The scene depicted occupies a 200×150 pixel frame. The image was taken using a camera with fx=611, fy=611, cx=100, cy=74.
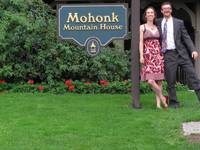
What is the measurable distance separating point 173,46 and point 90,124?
2.18 metres

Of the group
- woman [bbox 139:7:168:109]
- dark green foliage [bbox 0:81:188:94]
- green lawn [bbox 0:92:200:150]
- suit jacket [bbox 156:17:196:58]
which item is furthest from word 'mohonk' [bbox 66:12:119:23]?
dark green foliage [bbox 0:81:188:94]

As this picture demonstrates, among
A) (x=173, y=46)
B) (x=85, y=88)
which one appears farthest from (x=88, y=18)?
(x=85, y=88)

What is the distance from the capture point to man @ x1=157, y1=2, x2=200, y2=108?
9914 millimetres

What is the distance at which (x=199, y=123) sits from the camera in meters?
8.55

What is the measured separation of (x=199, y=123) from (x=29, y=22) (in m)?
5.81

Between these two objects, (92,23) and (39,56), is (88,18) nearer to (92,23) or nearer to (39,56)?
(92,23)

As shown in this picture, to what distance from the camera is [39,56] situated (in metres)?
13.4

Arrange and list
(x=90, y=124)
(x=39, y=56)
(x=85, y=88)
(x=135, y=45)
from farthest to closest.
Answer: (x=39, y=56), (x=85, y=88), (x=135, y=45), (x=90, y=124)

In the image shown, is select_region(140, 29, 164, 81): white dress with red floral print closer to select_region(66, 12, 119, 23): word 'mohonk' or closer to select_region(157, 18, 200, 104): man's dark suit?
select_region(157, 18, 200, 104): man's dark suit

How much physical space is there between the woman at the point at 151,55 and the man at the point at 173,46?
101 millimetres

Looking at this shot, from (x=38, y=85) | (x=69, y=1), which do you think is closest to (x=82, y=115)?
(x=38, y=85)

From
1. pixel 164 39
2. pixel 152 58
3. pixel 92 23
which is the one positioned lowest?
pixel 152 58

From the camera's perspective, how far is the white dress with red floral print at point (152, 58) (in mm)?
9953

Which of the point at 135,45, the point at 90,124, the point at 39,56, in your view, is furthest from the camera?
the point at 39,56
